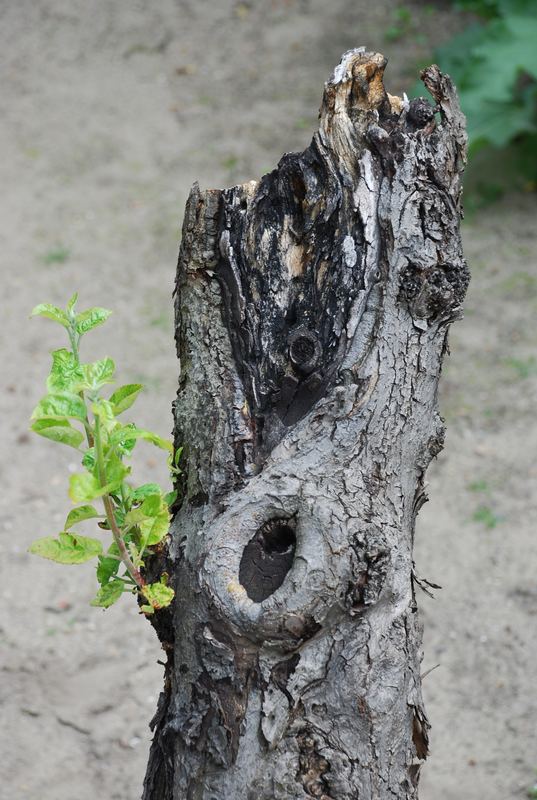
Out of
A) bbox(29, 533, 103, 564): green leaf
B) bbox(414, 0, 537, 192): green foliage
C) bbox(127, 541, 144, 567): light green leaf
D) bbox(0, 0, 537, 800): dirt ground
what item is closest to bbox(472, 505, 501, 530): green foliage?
bbox(0, 0, 537, 800): dirt ground

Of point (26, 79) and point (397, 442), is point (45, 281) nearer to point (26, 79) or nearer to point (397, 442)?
point (26, 79)

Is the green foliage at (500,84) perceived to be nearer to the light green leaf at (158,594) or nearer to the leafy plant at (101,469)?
the leafy plant at (101,469)

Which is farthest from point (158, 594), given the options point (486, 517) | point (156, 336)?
point (156, 336)

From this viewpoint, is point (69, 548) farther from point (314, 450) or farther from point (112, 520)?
Answer: point (314, 450)

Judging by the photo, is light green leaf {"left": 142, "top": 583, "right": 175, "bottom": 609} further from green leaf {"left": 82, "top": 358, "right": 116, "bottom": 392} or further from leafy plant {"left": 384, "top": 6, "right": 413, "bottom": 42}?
leafy plant {"left": 384, "top": 6, "right": 413, "bottom": 42}

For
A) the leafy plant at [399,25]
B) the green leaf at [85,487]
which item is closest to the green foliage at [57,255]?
the leafy plant at [399,25]

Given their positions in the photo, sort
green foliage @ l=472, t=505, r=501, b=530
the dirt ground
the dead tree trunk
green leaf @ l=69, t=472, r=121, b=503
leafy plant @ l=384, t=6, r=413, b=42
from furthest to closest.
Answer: leafy plant @ l=384, t=6, r=413, b=42 → green foliage @ l=472, t=505, r=501, b=530 → the dirt ground → the dead tree trunk → green leaf @ l=69, t=472, r=121, b=503

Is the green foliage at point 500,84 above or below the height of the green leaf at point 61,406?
above
